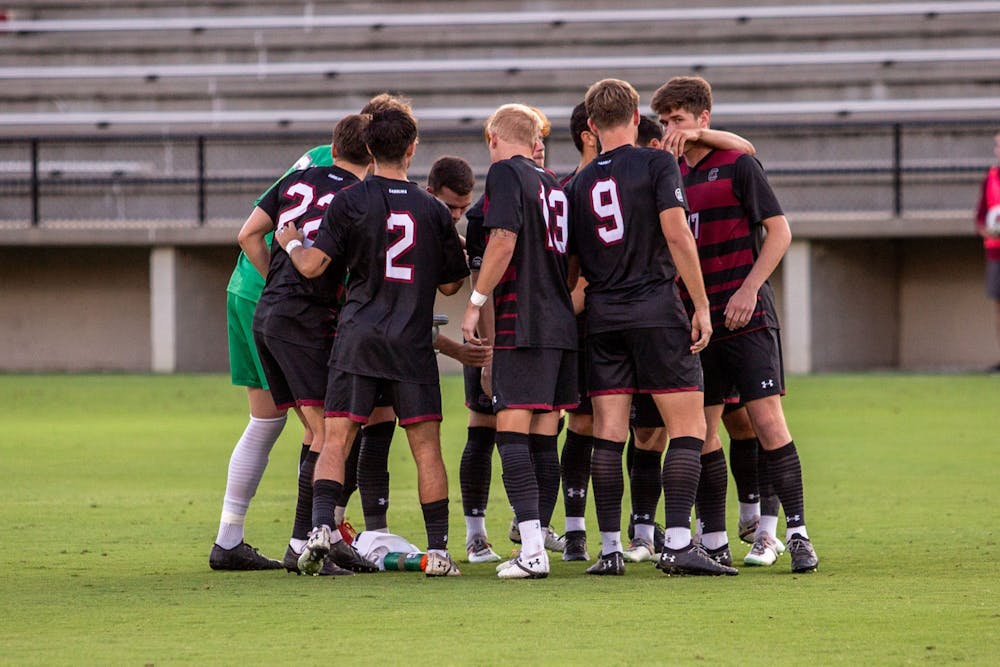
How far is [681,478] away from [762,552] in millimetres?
561

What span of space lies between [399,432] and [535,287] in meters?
6.86

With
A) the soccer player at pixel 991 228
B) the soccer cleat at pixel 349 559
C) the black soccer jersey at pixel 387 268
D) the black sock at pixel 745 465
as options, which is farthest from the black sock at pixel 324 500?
the soccer player at pixel 991 228

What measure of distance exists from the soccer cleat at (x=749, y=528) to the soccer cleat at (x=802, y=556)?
2.90 feet

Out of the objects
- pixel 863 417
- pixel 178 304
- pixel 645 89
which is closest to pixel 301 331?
pixel 863 417

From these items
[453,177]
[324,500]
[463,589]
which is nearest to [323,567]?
[324,500]

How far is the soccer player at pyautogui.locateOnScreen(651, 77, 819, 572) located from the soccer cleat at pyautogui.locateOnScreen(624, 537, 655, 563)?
31cm

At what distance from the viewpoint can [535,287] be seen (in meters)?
6.12

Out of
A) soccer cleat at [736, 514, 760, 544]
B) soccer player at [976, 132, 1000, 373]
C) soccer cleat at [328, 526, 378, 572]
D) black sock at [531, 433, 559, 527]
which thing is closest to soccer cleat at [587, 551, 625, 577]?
black sock at [531, 433, 559, 527]

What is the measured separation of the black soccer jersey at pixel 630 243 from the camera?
19.8 feet

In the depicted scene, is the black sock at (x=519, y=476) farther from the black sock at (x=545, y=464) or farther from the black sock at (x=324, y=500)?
the black sock at (x=324, y=500)

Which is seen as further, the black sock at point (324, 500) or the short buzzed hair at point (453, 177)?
the short buzzed hair at point (453, 177)

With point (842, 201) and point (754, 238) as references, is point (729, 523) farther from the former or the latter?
point (842, 201)

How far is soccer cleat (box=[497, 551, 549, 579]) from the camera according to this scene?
5945mm

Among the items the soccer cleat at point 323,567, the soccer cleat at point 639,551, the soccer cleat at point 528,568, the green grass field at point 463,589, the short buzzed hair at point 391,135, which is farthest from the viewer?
the soccer cleat at point 639,551
